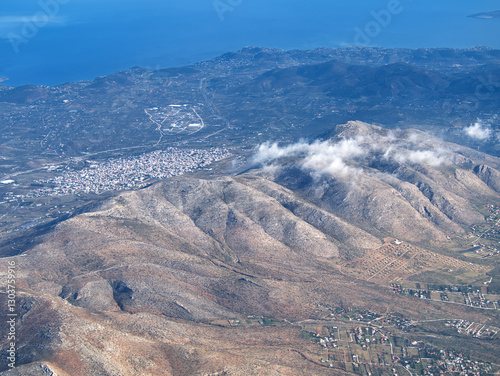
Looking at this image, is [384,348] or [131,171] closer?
[384,348]

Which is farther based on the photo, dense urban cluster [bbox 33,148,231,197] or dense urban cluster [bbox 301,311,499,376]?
dense urban cluster [bbox 33,148,231,197]

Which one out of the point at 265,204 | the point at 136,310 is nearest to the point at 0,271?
the point at 136,310

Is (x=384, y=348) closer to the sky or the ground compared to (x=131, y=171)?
closer to the ground

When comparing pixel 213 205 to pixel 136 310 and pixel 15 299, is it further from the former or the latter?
pixel 15 299

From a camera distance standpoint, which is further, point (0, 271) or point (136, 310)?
point (0, 271)

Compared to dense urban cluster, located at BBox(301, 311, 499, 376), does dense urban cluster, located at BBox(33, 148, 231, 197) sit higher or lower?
higher

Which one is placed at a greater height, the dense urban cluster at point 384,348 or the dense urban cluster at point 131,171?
the dense urban cluster at point 131,171

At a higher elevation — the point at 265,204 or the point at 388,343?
the point at 265,204

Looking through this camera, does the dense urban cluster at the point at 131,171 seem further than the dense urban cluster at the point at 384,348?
Yes
